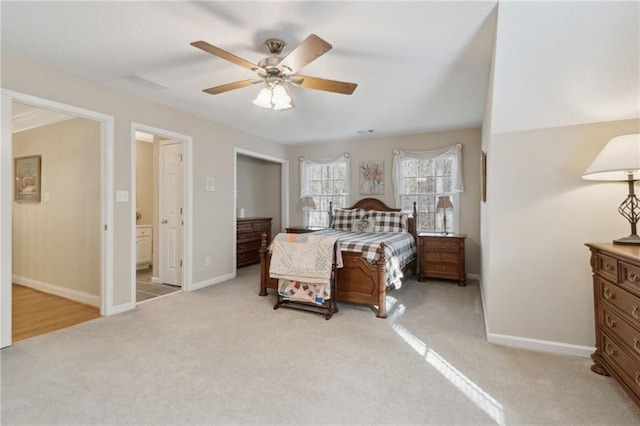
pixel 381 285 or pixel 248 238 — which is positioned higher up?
pixel 248 238

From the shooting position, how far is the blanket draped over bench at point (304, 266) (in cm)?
321

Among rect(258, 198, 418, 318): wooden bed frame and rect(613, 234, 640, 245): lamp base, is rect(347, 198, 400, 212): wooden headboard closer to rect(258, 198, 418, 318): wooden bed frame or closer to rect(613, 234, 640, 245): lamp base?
rect(258, 198, 418, 318): wooden bed frame

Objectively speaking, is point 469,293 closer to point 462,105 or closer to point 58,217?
point 462,105

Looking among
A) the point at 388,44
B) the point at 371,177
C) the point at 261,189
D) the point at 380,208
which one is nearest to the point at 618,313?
the point at 388,44

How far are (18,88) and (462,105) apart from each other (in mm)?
4539

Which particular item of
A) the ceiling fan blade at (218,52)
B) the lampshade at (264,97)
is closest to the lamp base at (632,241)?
the lampshade at (264,97)

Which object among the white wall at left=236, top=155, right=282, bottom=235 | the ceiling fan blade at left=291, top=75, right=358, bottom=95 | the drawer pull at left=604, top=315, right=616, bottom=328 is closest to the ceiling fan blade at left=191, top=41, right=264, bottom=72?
the ceiling fan blade at left=291, top=75, right=358, bottom=95

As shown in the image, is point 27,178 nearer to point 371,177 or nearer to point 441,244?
point 371,177

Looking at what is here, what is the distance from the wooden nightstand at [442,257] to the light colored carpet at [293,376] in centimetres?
144

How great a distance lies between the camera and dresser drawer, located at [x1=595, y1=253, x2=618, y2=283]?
188 centimetres

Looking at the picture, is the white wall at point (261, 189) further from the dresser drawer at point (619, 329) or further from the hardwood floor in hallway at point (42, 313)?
the dresser drawer at point (619, 329)

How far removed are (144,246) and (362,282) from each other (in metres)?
4.40

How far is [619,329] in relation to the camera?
1841mm

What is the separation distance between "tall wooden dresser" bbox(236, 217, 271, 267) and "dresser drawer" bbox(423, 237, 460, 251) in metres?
3.16
